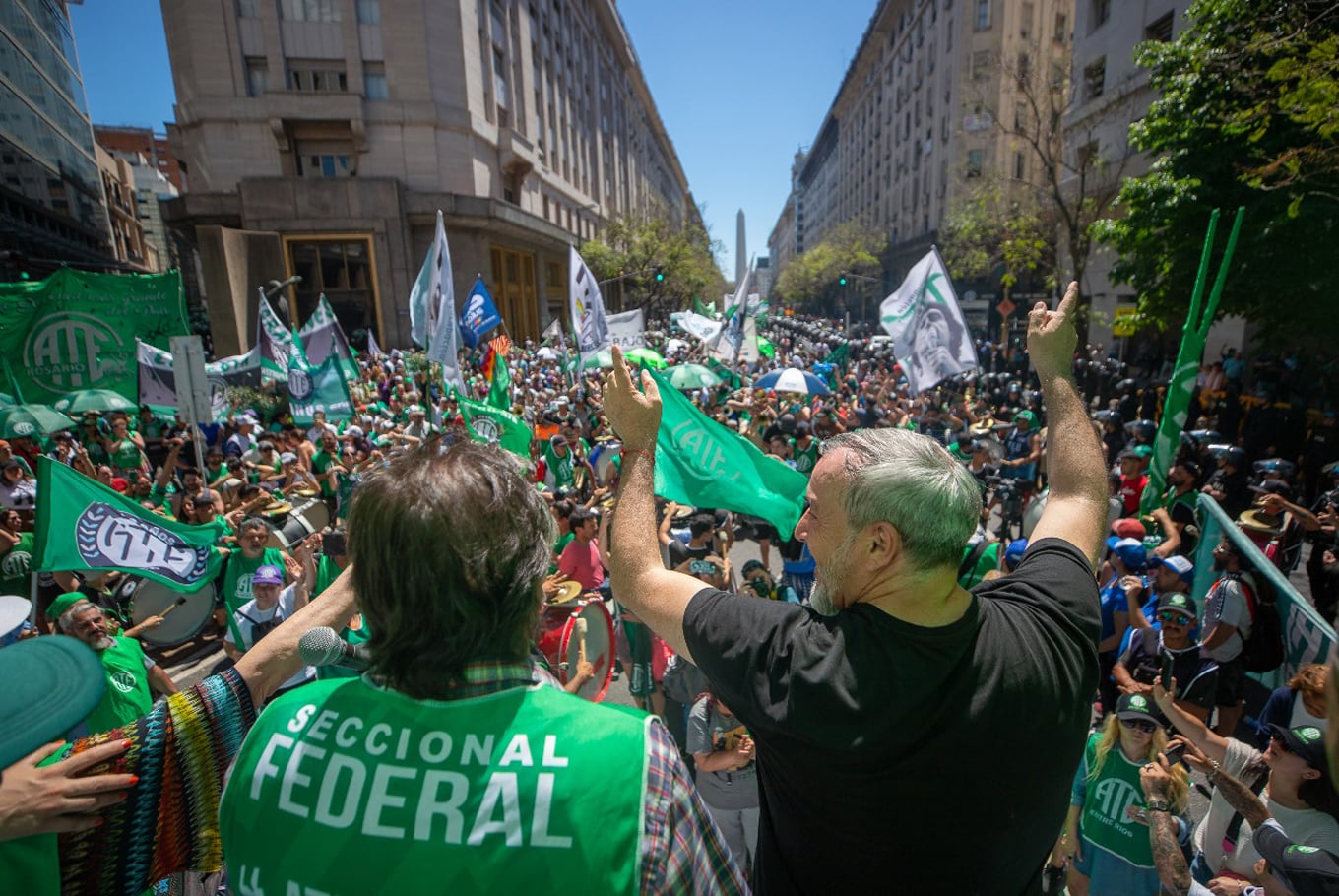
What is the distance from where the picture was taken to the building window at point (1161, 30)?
19.5 meters

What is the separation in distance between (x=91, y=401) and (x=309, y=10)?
27169mm

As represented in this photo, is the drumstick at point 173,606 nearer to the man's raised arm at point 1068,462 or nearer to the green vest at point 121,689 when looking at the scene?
the green vest at point 121,689

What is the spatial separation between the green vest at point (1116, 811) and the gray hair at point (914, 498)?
2279 mm

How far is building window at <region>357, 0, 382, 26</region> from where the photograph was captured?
2850 centimetres

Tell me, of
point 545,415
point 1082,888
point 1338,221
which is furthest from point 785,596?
point 1338,221

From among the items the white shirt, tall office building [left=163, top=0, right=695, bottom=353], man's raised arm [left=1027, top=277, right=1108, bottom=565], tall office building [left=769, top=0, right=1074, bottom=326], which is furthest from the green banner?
tall office building [left=163, top=0, right=695, bottom=353]

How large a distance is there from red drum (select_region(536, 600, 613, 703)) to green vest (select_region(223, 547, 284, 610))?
2.28 m

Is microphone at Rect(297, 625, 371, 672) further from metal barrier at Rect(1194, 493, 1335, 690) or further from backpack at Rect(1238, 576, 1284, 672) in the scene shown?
backpack at Rect(1238, 576, 1284, 672)

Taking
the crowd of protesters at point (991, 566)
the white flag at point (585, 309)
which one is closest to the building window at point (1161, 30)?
the crowd of protesters at point (991, 566)

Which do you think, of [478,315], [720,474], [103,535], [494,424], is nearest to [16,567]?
[103,535]

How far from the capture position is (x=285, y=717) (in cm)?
107

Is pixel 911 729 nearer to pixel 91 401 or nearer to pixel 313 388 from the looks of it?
pixel 91 401

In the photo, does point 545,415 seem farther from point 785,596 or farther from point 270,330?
point 785,596

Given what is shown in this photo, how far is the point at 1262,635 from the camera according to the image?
3951 millimetres
